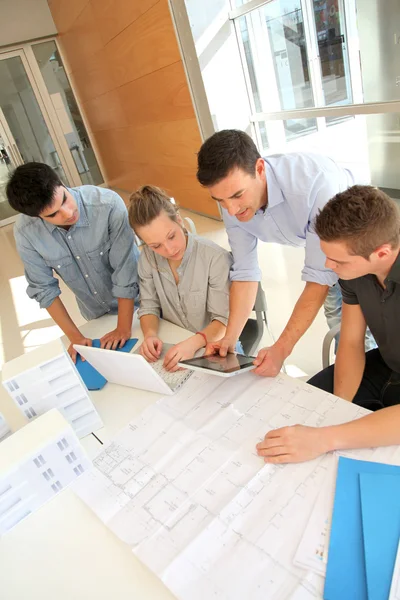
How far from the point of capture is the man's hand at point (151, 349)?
1.40 m

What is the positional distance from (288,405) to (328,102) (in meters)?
3.47

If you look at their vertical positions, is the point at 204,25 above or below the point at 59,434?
above

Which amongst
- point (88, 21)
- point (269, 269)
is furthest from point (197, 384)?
point (88, 21)

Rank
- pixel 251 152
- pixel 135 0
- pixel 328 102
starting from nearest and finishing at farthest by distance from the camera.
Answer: pixel 251 152
pixel 328 102
pixel 135 0

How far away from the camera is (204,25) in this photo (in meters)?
3.76

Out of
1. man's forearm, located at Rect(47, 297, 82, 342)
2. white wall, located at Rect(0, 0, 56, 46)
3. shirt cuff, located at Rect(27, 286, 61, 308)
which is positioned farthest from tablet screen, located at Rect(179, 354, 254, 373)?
white wall, located at Rect(0, 0, 56, 46)

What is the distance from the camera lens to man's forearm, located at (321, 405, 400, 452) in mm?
879

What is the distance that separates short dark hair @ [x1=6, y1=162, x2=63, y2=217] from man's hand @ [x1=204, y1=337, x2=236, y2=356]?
79 centimetres

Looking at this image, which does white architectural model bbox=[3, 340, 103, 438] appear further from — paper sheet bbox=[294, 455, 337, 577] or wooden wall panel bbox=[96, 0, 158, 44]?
wooden wall panel bbox=[96, 0, 158, 44]

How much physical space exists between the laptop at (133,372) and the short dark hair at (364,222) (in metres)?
0.58

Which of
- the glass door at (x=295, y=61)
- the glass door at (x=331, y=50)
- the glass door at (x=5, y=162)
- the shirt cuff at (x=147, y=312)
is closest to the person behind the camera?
the shirt cuff at (x=147, y=312)

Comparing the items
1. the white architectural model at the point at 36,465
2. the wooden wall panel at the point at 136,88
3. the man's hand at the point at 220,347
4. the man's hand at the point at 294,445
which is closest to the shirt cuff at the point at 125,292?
the man's hand at the point at 220,347

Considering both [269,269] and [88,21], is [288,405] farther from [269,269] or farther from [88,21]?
[88,21]

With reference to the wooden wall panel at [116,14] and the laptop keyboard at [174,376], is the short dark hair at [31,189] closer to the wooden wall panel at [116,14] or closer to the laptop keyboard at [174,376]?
the laptop keyboard at [174,376]
